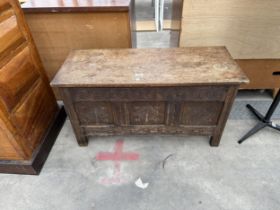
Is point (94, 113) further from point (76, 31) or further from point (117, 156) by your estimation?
point (76, 31)

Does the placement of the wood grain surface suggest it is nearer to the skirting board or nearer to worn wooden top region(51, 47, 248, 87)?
the skirting board

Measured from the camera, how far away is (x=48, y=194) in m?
1.26

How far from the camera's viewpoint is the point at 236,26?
1.52 m

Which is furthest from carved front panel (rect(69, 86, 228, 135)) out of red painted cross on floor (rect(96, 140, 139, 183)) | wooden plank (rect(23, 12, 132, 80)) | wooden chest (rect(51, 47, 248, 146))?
wooden plank (rect(23, 12, 132, 80))

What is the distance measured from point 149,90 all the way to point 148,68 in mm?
159

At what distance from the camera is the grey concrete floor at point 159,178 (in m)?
1.20

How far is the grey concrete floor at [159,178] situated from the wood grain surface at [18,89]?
24cm

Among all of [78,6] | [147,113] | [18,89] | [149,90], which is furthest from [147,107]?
[78,6]

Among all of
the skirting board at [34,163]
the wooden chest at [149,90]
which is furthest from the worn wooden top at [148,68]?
the skirting board at [34,163]

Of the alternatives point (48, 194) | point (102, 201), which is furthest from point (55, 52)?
point (102, 201)

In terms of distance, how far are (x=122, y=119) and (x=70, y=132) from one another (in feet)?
2.00

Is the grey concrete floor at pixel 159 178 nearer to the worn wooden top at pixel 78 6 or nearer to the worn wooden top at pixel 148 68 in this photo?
the worn wooden top at pixel 148 68

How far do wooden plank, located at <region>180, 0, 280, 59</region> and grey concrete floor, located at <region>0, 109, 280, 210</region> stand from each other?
0.73 m

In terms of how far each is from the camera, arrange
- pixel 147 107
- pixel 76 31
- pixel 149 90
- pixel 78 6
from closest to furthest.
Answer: pixel 149 90 → pixel 147 107 → pixel 78 6 → pixel 76 31
